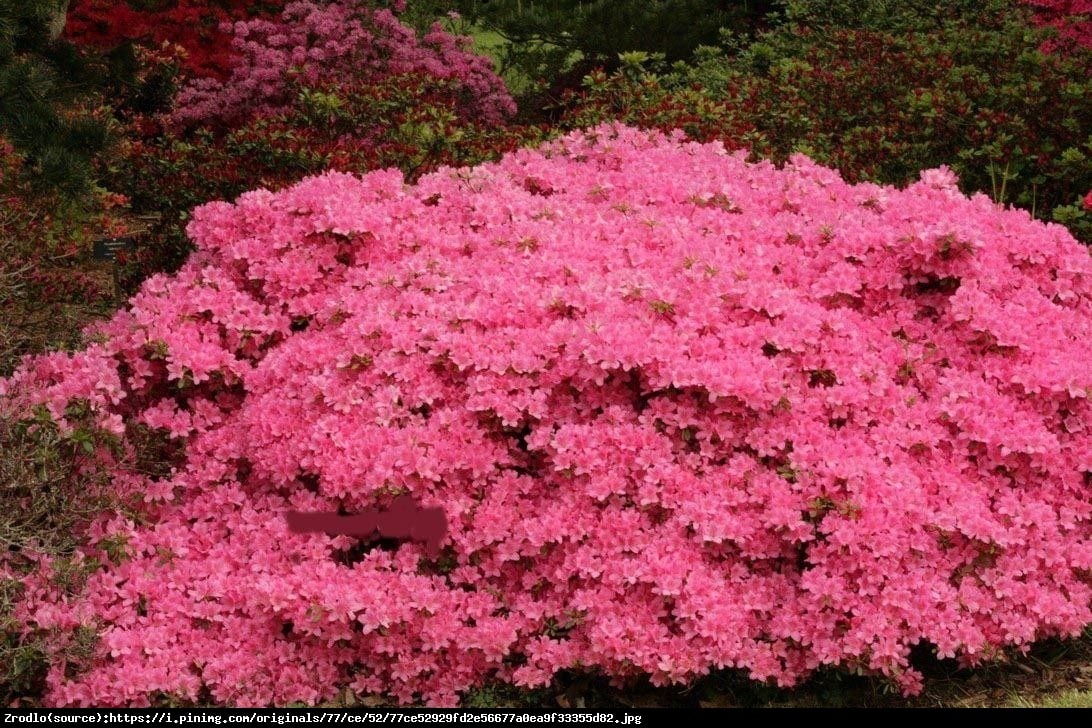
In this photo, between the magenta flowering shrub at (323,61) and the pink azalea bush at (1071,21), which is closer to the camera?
the pink azalea bush at (1071,21)

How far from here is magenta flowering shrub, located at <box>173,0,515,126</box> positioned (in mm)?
9406

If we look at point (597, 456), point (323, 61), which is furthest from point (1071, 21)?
point (597, 456)

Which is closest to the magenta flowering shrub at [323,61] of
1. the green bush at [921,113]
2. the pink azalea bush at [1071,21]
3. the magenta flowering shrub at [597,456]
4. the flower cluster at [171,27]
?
the flower cluster at [171,27]

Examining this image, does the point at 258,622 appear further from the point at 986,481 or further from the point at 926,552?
the point at 986,481

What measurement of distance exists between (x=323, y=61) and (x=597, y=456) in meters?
6.53

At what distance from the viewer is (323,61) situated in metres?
9.51

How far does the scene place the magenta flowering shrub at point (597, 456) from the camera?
385 cm

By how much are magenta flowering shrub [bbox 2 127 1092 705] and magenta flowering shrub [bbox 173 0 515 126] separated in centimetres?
495

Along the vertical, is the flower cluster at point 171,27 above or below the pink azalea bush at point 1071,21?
below

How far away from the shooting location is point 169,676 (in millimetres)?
3865

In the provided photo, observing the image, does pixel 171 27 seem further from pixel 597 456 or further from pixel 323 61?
pixel 597 456

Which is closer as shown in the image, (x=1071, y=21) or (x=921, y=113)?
(x=921, y=113)

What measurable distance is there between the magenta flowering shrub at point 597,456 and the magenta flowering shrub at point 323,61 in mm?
4953

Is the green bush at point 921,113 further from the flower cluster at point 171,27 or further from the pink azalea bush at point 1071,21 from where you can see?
the flower cluster at point 171,27
